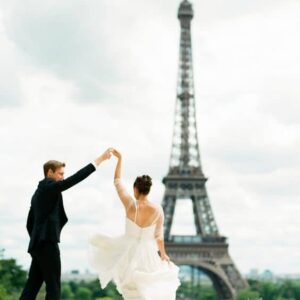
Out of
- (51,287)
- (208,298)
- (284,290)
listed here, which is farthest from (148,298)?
(208,298)

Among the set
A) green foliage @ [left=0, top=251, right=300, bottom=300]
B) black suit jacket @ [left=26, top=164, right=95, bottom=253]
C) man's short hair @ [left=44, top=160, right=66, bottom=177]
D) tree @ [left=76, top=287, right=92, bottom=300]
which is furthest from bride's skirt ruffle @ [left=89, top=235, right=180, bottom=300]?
tree @ [left=76, top=287, right=92, bottom=300]

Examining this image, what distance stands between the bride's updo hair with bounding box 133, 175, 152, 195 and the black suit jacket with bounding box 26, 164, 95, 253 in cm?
67

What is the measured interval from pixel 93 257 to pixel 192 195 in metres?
77.7

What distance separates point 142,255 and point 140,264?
0.32 ft

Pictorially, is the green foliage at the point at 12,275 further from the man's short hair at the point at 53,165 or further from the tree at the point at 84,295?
the man's short hair at the point at 53,165

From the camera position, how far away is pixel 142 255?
34.2ft

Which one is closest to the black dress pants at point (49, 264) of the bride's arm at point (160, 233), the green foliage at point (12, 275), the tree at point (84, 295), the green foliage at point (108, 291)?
the bride's arm at point (160, 233)

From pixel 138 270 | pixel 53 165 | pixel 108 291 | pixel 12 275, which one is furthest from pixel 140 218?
pixel 108 291

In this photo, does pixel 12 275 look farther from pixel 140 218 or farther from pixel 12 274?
pixel 140 218

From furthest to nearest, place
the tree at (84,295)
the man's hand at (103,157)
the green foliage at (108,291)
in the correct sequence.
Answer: the tree at (84,295), the green foliage at (108,291), the man's hand at (103,157)

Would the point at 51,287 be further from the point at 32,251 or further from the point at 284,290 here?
the point at 284,290

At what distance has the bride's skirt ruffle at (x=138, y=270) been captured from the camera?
10.3 m

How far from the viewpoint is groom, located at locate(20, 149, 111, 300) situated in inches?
384

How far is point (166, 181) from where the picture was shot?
3489 inches
